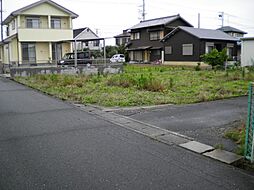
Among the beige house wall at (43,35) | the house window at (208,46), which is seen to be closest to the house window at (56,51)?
the beige house wall at (43,35)

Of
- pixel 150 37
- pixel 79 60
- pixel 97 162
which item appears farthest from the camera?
pixel 150 37

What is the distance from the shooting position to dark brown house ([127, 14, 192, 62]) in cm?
4038

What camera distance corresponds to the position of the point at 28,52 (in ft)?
105

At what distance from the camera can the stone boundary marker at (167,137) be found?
4836mm

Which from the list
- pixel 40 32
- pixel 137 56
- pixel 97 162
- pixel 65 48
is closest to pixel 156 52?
pixel 137 56

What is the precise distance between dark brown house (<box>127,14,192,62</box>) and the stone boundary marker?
107 ft

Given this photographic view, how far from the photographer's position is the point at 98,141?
5754 mm

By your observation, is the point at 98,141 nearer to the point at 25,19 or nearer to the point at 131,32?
the point at 25,19

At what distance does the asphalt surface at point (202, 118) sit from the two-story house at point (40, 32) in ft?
78.1

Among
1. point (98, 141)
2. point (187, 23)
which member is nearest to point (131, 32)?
point (187, 23)

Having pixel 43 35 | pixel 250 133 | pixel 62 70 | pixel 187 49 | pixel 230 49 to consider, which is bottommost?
pixel 250 133

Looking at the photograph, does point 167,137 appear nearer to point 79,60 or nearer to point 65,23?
point 79,60

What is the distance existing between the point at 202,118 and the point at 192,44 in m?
26.5

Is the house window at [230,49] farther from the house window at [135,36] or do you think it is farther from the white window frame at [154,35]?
the house window at [135,36]
